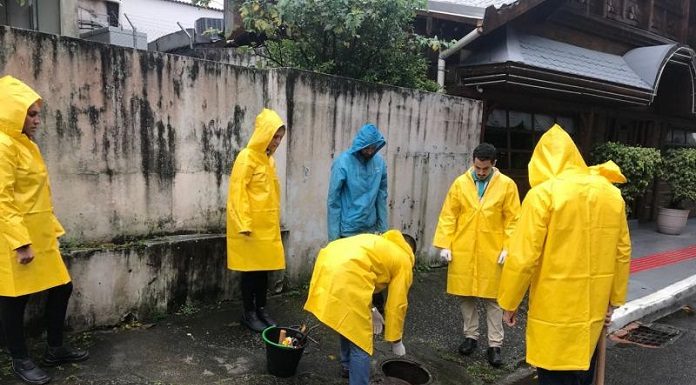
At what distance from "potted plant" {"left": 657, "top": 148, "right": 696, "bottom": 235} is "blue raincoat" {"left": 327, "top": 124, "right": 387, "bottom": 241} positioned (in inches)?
343

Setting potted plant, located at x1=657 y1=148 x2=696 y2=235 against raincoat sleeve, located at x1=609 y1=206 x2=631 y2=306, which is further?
potted plant, located at x1=657 y1=148 x2=696 y2=235

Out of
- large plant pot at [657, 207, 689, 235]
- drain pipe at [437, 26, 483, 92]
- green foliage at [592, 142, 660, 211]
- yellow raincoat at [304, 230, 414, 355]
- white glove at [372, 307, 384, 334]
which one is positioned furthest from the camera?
large plant pot at [657, 207, 689, 235]

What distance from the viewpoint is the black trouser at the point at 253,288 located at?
4414 mm

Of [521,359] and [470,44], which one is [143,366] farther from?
[470,44]

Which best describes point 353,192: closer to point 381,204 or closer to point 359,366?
point 381,204

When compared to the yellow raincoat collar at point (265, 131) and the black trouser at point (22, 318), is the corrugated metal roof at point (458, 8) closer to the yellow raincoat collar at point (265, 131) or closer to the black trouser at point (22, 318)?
the yellow raincoat collar at point (265, 131)

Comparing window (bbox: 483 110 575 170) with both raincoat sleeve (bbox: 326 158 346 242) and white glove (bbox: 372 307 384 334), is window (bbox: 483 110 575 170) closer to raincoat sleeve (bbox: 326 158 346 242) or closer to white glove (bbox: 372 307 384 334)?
raincoat sleeve (bbox: 326 158 346 242)

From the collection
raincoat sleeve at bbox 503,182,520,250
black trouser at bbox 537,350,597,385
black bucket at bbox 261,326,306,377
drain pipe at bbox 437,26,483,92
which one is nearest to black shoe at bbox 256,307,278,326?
black bucket at bbox 261,326,306,377

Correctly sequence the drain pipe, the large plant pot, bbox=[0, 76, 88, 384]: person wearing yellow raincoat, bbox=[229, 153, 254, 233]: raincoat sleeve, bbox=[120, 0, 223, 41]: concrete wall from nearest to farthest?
bbox=[0, 76, 88, 384]: person wearing yellow raincoat
bbox=[229, 153, 254, 233]: raincoat sleeve
the drain pipe
the large plant pot
bbox=[120, 0, 223, 41]: concrete wall

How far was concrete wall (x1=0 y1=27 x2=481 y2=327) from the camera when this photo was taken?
156 inches

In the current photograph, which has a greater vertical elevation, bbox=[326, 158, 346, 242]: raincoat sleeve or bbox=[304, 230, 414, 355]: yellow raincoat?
bbox=[326, 158, 346, 242]: raincoat sleeve

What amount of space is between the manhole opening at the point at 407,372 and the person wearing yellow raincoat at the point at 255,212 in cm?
125

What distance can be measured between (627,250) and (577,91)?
5309 millimetres

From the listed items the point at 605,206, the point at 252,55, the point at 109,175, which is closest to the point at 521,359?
the point at 605,206
